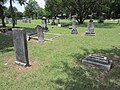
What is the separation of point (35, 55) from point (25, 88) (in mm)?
3030

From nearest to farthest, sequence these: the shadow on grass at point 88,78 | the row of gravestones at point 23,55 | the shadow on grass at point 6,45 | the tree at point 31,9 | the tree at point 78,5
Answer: the shadow on grass at point 88,78 → the row of gravestones at point 23,55 → the shadow on grass at point 6,45 → the tree at point 78,5 → the tree at point 31,9

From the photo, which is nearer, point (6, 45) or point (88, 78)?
point (88, 78)

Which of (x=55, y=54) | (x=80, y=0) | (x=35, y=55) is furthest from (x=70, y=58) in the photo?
(x=80, y=0)

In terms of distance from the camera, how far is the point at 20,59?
19.9ft

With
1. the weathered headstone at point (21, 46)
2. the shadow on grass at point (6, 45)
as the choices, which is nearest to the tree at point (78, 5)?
the shadow on grass at point (6, 45)

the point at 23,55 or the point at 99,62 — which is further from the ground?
the point at 23,55

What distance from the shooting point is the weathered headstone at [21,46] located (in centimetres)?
582

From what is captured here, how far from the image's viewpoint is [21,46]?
→ 5.93 meters

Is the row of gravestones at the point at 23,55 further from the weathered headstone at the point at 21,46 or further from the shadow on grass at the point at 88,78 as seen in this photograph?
the shadow on grass at the point at 88,78

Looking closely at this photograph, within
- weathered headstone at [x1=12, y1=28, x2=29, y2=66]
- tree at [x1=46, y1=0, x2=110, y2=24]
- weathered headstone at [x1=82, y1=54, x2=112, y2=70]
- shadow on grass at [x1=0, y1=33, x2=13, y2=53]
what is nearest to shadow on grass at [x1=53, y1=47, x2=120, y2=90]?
weathered headstone at [x1=82, y1=54, x2=112, y2=70]

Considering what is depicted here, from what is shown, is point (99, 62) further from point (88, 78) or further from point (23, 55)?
point (23, 55)

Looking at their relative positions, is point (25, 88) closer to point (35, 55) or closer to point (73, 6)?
point (35, 55)

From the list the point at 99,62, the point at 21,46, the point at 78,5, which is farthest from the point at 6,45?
the point at 78,5

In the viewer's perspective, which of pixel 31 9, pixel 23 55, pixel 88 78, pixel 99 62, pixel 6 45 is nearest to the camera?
pixel 88 78
